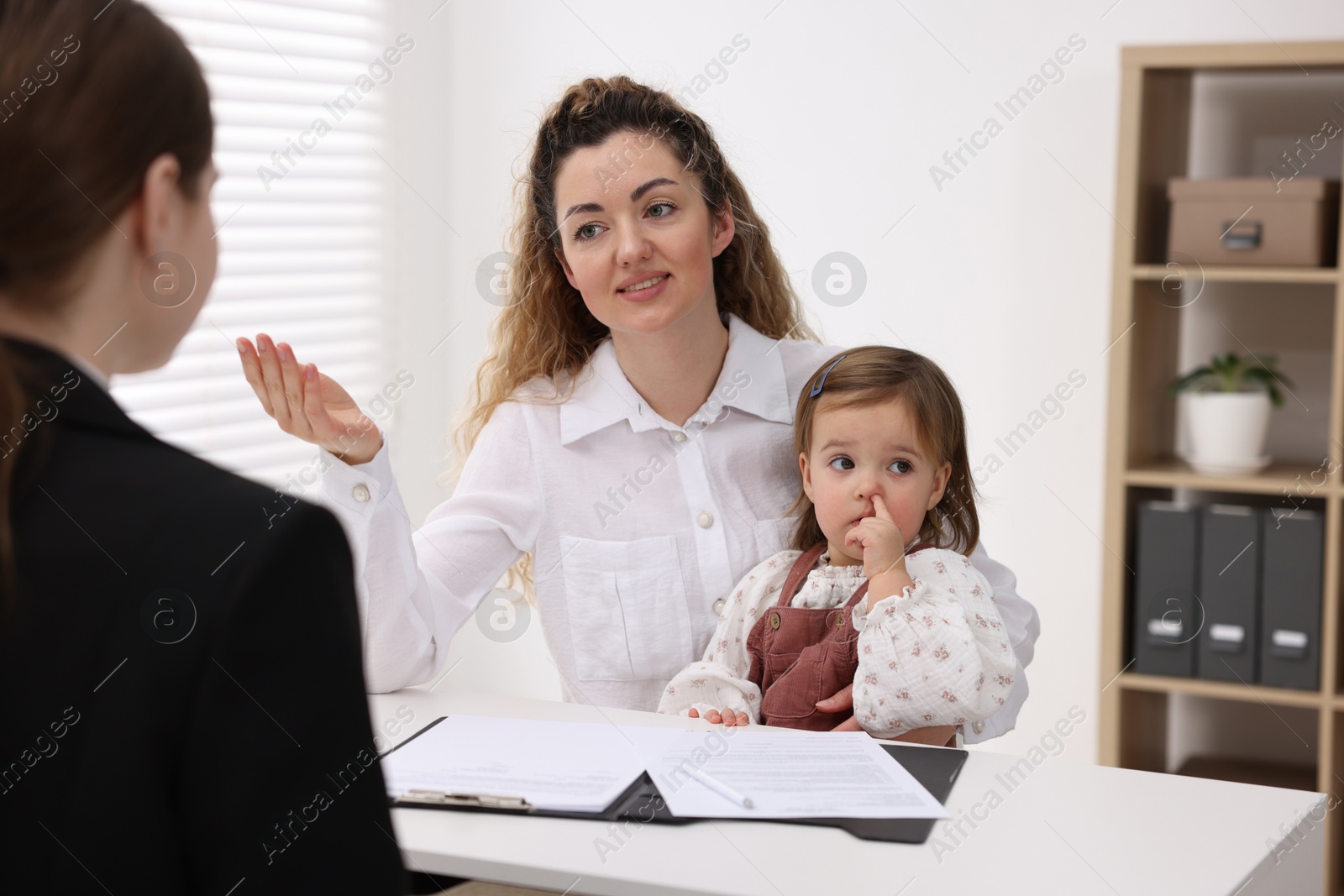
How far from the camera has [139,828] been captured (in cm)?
66

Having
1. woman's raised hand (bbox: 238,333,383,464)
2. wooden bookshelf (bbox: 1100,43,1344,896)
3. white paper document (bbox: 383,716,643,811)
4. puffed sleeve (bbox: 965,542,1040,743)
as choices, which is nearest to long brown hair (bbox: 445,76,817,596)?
woman's raised hand (bbox: 238,333,383,464)

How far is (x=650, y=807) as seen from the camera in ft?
4.12

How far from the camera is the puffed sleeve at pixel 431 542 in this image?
5.57 ft

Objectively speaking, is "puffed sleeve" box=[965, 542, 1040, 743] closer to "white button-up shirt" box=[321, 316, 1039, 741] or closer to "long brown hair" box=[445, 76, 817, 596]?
"white button-up shirt" box=[321, 316, 1039, 741]

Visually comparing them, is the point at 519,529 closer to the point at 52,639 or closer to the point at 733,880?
the point at 733,880

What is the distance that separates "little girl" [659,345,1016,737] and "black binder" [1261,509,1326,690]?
124 centimetres

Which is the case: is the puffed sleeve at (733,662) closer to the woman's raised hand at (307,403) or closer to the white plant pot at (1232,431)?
the woman's raised hand at (307,403)

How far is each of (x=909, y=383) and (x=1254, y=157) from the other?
1.75 meters

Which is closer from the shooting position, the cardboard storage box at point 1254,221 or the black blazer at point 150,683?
the black blazer at point 150,683

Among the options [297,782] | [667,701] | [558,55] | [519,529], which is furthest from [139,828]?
[558,55]

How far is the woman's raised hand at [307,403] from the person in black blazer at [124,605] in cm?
87

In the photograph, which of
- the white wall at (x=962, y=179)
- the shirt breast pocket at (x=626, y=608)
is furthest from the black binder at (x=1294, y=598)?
the shirt breast pocket at (x=626, y=608)

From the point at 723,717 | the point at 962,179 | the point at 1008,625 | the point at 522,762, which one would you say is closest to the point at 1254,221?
the point at 962,179

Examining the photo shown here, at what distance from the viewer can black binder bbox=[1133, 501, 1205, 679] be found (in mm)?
2881
